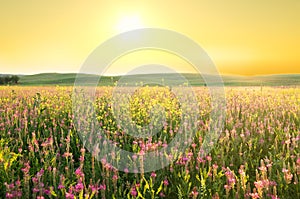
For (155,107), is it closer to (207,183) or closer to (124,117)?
(124,117)

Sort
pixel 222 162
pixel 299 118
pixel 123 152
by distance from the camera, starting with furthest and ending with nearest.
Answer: pixel 299 118 → pixel 123 152 → pixel 222 162

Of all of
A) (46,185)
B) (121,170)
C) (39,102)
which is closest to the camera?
(46,185)

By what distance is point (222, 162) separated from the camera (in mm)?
3971

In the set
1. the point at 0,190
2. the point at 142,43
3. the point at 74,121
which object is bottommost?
the point at 0,190

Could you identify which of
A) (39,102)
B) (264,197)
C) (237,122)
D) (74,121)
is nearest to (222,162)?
(264,197)

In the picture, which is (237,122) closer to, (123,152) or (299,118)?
(299,118)

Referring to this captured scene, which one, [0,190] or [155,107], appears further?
[155,107]

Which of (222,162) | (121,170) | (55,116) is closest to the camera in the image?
(121,170)

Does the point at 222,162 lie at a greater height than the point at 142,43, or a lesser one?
lesser

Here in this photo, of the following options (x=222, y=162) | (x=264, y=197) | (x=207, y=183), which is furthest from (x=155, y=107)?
(x=264, y=197)

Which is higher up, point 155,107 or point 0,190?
point 155,107

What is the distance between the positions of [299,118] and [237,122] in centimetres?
128

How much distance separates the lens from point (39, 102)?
789 centimetres

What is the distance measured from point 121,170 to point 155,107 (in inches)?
130
